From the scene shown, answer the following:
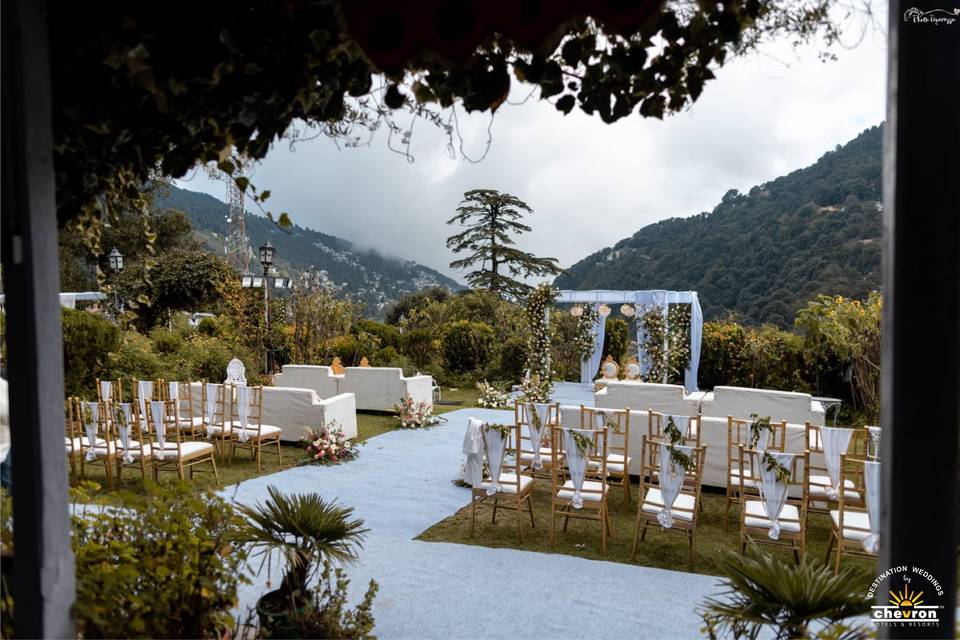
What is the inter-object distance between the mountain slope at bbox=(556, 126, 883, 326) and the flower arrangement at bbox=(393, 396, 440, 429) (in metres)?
9.34

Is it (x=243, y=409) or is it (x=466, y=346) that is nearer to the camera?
(x=243, y=409)

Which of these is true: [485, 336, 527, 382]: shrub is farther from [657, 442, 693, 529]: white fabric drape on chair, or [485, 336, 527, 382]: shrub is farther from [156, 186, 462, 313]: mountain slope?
[156, 186, 462, 313]: mountain slope

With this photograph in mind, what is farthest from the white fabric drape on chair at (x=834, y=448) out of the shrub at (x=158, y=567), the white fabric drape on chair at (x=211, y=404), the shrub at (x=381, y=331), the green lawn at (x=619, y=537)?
the shrub at (x=381, y=331)

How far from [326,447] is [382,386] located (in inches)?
120

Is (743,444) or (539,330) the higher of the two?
(539,330)

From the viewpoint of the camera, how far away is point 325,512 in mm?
3010

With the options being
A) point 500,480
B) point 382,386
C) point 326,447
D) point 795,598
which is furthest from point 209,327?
point 795,598

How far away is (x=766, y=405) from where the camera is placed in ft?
23.5

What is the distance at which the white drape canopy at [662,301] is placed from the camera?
12734 millimetres

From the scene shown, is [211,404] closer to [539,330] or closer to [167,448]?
[167,448]

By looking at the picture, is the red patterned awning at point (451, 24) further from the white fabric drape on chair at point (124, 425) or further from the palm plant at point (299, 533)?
the white fabric drape on chair at point (124, 425)

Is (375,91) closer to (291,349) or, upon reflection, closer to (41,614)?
(41,614)

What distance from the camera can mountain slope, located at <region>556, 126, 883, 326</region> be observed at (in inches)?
612

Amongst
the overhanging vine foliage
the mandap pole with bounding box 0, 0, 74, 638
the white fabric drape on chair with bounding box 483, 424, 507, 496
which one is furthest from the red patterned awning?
the white fabric drape on chair with bounding box 483, 424, 507, 496
